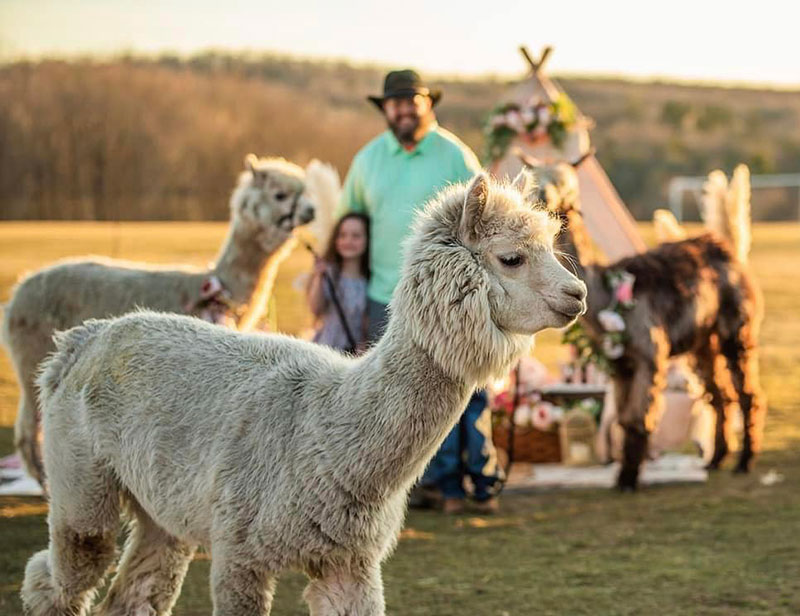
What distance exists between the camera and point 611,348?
22.3ft

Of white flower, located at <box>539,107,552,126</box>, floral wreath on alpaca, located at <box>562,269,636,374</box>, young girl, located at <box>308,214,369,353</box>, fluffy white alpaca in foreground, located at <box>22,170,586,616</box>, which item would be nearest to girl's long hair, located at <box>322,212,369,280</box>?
young girl, located at <box>308,214,369,353</box>

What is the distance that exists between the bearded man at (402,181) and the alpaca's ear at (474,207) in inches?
103

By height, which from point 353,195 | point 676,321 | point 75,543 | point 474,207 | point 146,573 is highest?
point 474,207

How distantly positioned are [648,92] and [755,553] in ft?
274

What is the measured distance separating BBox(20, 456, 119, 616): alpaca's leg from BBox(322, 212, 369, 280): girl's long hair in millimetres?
2781

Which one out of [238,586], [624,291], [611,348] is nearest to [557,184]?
[624,291]

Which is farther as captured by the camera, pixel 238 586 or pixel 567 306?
pixel 238 586

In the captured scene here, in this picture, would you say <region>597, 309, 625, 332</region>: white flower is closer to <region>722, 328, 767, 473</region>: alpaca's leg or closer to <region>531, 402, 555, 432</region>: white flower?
<region>531, 402, 555, 432</region>: white flower

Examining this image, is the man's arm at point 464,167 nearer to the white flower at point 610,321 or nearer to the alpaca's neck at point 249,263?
the alpaca's neck at point 249,263

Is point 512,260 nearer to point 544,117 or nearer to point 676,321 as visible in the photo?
point 676,321

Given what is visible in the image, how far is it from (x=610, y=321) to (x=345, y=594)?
12.6 ft

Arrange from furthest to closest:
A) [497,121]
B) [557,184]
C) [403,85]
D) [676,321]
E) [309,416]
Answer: [497,121] < [676,321] < [557,184] < [403,85] < [309,416]

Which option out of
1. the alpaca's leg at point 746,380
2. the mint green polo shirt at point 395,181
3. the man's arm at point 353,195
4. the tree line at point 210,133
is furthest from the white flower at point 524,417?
the tree line at point 210,133

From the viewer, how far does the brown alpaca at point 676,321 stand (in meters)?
6.80
